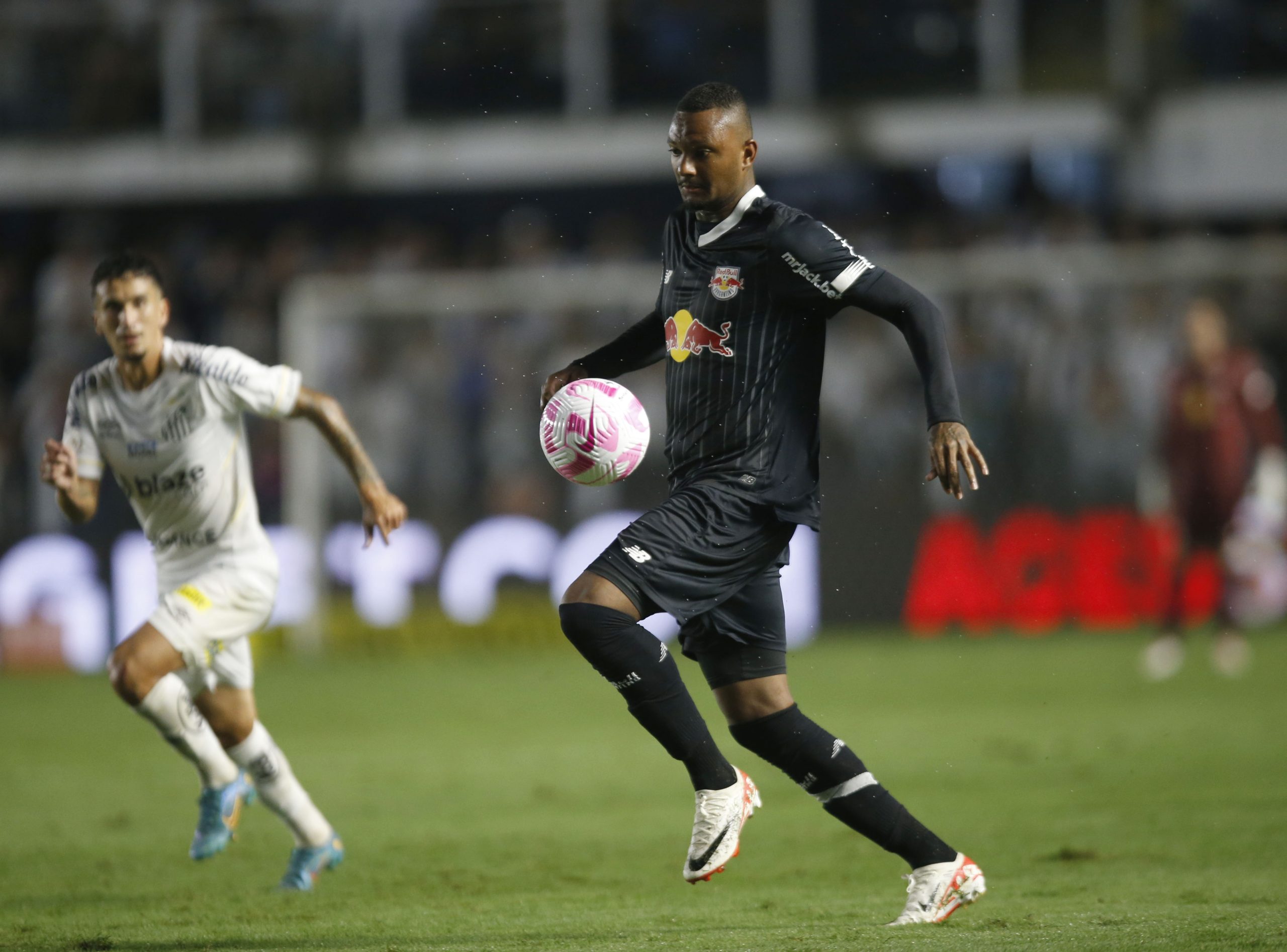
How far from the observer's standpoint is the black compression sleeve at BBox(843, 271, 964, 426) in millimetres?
4789

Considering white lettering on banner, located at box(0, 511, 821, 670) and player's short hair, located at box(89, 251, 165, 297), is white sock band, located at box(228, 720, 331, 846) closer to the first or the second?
player's short hair, located at box(89, 251, 165, 297)

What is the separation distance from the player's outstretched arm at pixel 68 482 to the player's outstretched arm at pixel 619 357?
1.67 metres

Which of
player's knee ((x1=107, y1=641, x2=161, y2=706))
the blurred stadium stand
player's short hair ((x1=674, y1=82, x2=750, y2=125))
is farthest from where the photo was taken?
Result: the blurred stadium stand

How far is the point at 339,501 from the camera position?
15.3m

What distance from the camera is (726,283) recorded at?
5043 millimetres

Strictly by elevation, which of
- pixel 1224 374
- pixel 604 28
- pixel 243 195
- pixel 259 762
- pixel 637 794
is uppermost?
pixel 604 28

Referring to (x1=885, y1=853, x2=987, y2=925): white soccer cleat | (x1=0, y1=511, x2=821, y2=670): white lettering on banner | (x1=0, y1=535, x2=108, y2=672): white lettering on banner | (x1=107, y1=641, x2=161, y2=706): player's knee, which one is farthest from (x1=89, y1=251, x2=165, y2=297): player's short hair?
(x1=0, y1=535, x2=108, y2=672): white lettering on banner

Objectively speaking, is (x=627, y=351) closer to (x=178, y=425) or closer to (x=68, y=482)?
(x=178, y=425)

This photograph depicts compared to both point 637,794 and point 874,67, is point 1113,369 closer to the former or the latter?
point 874,67

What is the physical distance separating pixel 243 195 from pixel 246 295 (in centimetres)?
377

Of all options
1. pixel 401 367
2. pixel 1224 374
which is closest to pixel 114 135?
pixel 401 367

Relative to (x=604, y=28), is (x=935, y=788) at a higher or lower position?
lower

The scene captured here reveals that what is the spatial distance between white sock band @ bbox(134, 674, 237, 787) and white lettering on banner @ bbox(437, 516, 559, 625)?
8.50 metres

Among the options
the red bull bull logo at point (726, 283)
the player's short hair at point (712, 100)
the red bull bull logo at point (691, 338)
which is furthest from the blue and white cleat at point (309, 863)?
the player's short hair at point (712, 100)
